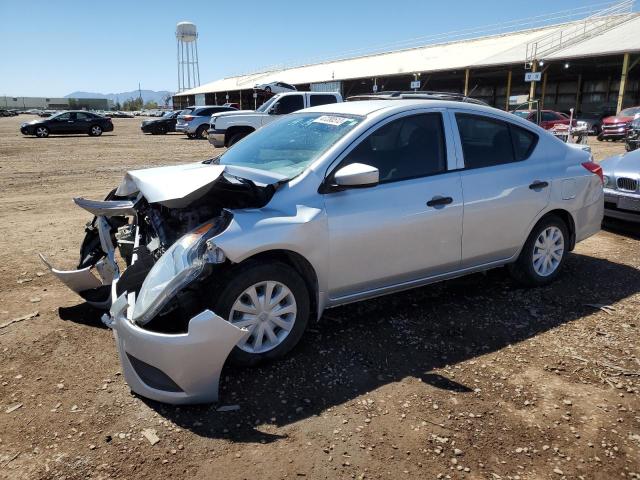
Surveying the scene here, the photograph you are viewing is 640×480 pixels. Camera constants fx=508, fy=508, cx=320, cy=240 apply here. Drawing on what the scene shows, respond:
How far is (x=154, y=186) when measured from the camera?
11.3ft

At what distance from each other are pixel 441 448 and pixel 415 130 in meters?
2.39

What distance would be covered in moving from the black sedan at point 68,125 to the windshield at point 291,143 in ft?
90.4

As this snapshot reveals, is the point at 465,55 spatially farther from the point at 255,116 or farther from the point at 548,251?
the point at 548,251

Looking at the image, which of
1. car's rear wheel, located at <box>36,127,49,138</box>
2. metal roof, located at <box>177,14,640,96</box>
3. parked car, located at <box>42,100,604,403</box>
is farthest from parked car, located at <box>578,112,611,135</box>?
car's rear wheel, located at <box>36,127,49,138</box>

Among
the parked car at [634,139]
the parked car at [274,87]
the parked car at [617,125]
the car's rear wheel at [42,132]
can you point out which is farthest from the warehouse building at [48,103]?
the parked car at [634,139]

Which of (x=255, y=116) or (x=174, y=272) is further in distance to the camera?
(x=255, y=116)

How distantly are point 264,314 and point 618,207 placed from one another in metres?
5.59

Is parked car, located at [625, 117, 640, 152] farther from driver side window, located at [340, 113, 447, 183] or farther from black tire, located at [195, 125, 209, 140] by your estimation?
black tire, located at [195, 125, 209, 140]

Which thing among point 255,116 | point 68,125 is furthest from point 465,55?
point 68,125

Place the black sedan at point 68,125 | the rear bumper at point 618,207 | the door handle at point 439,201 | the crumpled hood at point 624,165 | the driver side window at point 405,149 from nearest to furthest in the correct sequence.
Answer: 1. the driver side window at point 405,149
2. the door handle at point 439,201
3. the rear bumper at point 618,207
4. the crumpled hood at point 624,165
5. the black sedan at point 68,125

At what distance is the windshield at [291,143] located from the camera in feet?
12.4

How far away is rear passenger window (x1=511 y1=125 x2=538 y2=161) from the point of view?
15.0 ft

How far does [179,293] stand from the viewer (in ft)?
10.0

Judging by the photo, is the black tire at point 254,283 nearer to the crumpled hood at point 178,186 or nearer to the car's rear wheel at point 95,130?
the crumpled hood at point 178,186
